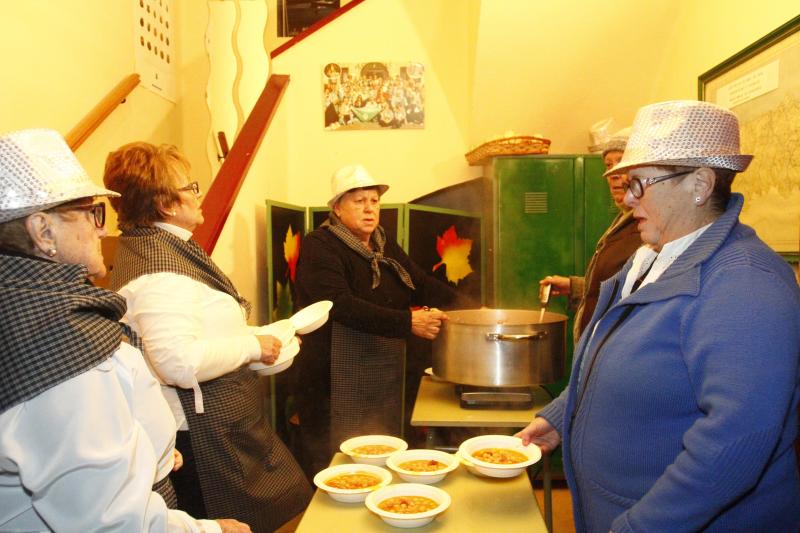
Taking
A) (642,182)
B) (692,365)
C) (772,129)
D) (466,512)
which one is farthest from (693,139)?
(772,129)

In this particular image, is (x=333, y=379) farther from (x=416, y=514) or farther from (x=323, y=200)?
(x=323, y=200)

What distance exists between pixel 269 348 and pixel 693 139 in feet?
4.62

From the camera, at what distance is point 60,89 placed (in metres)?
3.96

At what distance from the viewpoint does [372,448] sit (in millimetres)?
2139

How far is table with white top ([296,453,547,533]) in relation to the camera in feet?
5.41

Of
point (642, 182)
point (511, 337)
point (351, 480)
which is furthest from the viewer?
point (511, 337)

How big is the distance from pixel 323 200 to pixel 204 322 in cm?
272

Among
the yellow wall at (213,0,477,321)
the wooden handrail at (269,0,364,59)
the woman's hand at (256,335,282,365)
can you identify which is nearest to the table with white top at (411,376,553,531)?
the woman's hand at (256,335,282,365)

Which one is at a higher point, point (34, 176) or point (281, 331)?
point (34, 176)

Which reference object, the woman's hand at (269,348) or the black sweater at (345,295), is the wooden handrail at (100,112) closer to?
the black sweater at (345,295)

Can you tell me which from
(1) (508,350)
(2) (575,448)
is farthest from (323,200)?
(2) (575,448)

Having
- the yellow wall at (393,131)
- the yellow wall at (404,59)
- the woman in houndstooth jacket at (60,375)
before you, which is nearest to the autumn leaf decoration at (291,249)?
the yellow wall at (404,59)

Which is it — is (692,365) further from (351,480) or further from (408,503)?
(351,480)

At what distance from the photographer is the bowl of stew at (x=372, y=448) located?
201 cm
